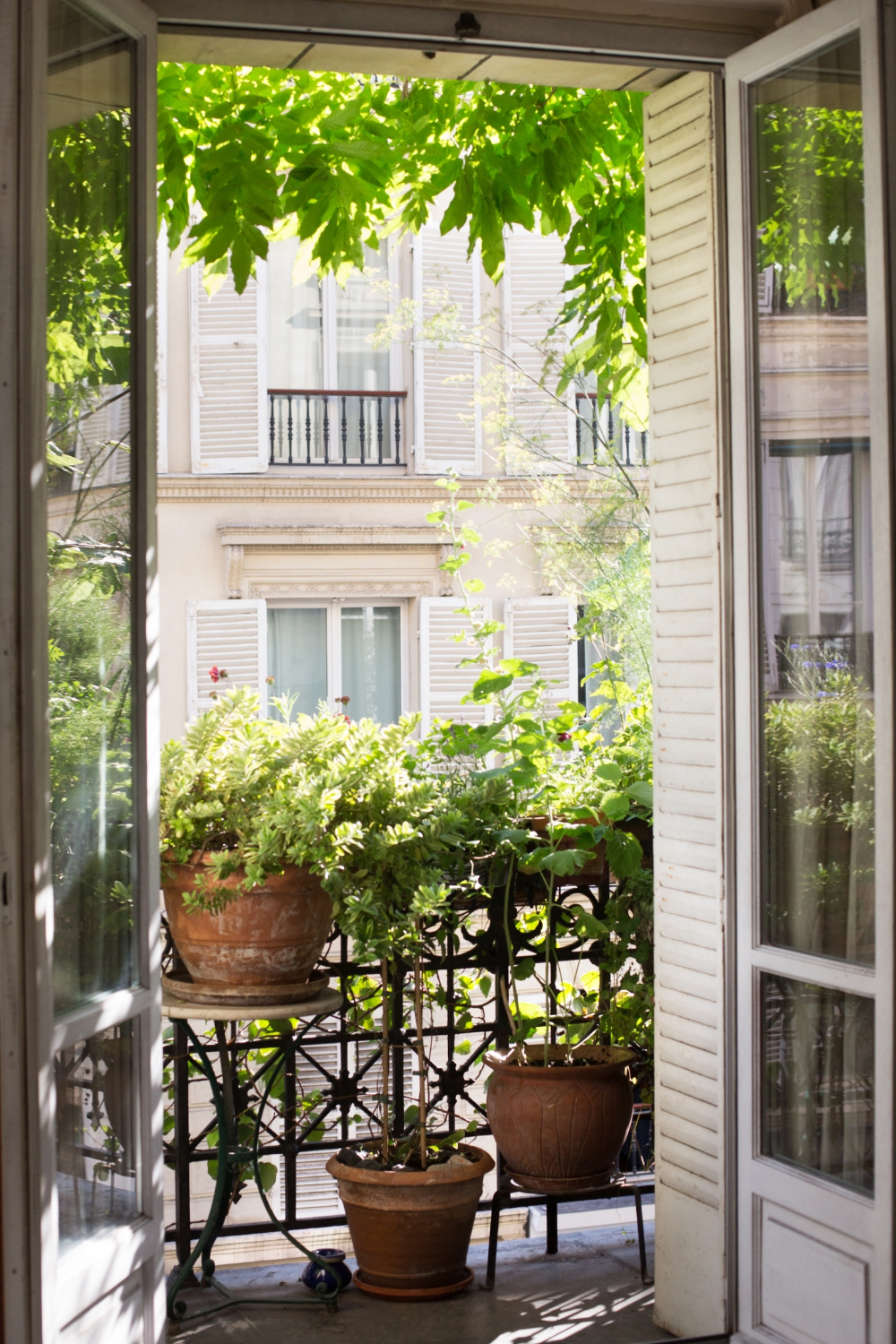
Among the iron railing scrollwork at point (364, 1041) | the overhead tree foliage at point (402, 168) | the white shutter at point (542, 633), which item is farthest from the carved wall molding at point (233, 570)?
the iron railing scrollwork at point (364, 1041)

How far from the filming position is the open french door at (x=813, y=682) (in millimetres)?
2123

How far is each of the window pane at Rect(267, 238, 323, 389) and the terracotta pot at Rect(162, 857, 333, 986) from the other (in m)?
8.58

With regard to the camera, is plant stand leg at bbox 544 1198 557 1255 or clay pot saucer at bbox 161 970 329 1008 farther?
plant stand leg at bbox 544 1198 557 1255

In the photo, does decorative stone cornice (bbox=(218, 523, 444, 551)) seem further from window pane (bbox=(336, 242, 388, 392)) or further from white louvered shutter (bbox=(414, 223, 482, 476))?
window pane (bbox=(336, 242, 388, 392))

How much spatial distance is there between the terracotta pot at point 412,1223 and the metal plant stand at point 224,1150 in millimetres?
112

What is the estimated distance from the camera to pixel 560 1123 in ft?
9.38

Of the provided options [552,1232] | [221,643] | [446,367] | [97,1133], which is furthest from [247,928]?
[446,367]

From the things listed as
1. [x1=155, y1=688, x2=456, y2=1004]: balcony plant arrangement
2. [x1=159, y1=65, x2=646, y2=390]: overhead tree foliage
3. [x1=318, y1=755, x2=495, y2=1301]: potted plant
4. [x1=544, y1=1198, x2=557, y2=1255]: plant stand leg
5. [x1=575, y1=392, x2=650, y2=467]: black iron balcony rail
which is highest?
[x1=575, y1=392, x2=650, y2=467]: black iron balcony rail

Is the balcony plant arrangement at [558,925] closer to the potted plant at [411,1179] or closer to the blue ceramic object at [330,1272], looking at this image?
the potted plant at [411,1179]

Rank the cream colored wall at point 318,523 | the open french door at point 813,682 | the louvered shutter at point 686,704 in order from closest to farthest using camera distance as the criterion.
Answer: the open french door at point 813,682
the louvered shutter at point 686,704
the cream colored wall at point 318,523

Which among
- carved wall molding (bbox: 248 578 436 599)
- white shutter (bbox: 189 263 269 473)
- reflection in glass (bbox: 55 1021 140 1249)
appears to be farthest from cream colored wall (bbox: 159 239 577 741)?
reflection in glass (bbox: 55 1021 140 1249)

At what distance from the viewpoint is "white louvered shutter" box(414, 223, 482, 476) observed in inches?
410

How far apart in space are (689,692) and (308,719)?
33.4 inches

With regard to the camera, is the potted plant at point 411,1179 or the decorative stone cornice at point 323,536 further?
the decorative stone cornice at point 323,536
